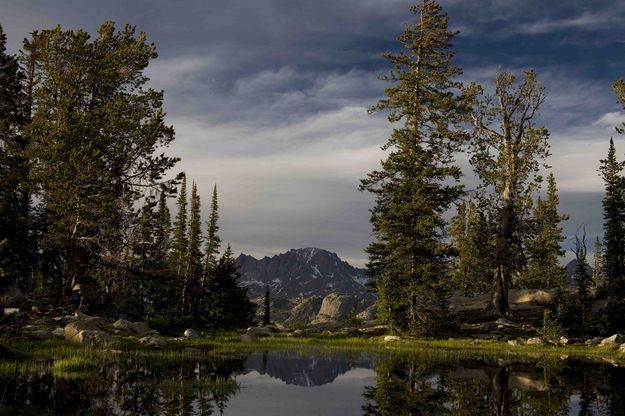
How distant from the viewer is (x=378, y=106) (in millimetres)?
39219

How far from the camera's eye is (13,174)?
36250 mm

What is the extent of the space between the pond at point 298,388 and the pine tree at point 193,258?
35.5 metres

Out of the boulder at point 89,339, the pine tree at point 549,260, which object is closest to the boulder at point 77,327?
the boulder at point 89,339

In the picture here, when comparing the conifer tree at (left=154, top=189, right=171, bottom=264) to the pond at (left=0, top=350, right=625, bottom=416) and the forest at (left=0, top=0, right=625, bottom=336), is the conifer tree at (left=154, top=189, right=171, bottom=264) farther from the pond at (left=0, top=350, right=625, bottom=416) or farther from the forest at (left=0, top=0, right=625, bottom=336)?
the pond at (left=0, top=350, right=625, bottom=416)

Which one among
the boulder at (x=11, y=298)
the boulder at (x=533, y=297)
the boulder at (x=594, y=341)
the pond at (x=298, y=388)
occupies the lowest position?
the boulder at (x=594, y=341)

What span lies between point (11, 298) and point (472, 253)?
33.1m

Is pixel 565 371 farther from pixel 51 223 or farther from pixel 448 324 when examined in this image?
pixel 51 223

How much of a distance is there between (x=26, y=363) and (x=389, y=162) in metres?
26.1

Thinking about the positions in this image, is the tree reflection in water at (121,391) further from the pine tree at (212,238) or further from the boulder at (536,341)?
the pine tree at (212,238)

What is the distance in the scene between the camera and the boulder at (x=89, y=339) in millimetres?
20309

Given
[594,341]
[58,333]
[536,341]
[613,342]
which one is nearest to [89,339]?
[58,333]

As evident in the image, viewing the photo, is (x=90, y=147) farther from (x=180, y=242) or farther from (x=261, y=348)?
(x=180, y=242)

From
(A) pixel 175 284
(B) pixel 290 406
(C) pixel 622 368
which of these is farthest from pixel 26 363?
(A) pixel 175 284

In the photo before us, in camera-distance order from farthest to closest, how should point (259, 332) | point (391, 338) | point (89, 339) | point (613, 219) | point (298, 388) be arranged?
1. point (613, 219)
2. point (259, 332)
3. point (391, 338)
4. point (89, 339)
5. point (298, 388)
